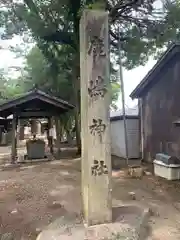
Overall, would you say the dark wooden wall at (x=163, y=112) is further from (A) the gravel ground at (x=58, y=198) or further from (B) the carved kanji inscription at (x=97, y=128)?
(B) the carved kanji inscription at (x=97, y=128)

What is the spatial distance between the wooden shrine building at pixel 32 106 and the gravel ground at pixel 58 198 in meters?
2.96

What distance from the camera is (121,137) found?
53.5 ft

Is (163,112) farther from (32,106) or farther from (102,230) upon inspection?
(102,230)

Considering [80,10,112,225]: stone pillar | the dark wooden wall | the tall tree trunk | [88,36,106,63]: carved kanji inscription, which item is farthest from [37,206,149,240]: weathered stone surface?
the tall tree trunk

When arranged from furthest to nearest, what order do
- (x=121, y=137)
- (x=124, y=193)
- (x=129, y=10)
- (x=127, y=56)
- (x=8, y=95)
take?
1. (x=8, y=95)
2. (x=121, y=137)
3. (x=127, y=56)
4. (x=129, y=10)
5. (x=124, y=193)

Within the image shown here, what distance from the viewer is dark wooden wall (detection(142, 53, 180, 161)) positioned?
34.4 feet

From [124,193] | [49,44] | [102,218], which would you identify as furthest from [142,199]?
[49,44]

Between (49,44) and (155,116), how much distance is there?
8236mm

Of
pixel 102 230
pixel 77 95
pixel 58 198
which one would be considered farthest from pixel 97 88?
pixel 77 95

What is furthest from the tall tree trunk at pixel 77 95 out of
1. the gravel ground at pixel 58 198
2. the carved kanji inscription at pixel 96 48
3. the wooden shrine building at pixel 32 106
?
the carved kanji inscription at pixel 96 48

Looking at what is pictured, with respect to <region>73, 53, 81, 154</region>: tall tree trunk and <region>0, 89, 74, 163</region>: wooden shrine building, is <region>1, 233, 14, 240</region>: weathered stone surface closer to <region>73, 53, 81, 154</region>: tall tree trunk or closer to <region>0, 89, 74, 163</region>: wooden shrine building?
<region>0, 89, 74, 163</region>: wooden shrine building

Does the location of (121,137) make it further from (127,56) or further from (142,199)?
(142,199)

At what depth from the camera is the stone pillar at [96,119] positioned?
478cm

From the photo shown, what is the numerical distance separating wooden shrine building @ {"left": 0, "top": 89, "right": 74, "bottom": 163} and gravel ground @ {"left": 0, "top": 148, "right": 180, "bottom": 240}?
296 cm
